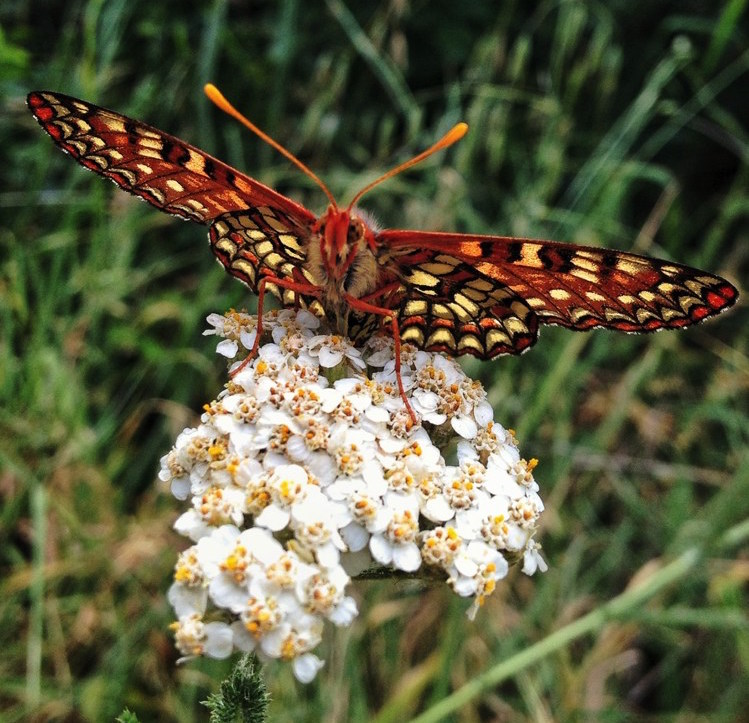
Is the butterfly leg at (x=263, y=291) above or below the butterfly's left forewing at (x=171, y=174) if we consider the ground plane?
below

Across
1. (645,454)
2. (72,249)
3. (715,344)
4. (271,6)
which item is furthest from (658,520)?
(271,6)

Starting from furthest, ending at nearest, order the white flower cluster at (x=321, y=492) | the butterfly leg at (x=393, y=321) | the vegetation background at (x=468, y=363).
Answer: the vegetation background at (x=468, y=363)
the butterfly leg at (x=393, y=321)
the white flower cluster at (x=321, y=492)

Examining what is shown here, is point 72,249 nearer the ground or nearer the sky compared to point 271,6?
nearer the ground

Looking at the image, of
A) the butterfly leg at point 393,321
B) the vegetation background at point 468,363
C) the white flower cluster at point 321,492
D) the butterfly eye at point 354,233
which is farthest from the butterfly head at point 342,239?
the vegetation background at point 468,363

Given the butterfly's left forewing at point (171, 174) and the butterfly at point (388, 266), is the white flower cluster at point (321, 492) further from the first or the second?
the butterfly's left forewing at point (171, 174)

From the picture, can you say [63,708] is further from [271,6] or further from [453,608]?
[271,6]

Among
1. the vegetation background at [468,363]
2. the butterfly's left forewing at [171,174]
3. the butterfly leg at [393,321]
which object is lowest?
the vegetation background at [468,363]
